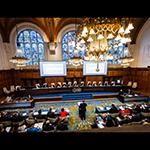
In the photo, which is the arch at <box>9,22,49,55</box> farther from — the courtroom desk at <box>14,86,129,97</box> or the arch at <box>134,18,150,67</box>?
the arch at <box>134,18,150,67</box>

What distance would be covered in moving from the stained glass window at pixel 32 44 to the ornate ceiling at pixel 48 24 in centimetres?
119

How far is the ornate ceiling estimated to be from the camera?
14.9m

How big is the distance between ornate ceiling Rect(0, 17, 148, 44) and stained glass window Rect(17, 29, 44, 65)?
119 cm

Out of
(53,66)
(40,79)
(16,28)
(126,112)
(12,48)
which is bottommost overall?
(126,112)

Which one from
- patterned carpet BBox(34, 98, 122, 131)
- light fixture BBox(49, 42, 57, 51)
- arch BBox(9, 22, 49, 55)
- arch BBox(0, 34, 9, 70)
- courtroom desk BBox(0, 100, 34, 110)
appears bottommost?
patterned carpet BBox(34, 98, 122, 131)

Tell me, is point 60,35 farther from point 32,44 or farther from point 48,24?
point 32,44

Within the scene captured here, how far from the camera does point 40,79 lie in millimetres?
17047

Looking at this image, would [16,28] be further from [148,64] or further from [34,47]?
[148,64]

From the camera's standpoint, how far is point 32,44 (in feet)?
54.9

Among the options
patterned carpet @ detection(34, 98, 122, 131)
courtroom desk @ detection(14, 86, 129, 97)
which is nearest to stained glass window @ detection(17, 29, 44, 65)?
courtroom desk @ detection(14, 86, 129, 97)

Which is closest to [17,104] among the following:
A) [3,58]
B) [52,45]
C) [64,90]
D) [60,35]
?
[64,90]
